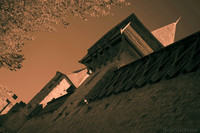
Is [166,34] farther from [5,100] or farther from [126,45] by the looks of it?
[5,100]

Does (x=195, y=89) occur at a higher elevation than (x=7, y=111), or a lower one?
lower

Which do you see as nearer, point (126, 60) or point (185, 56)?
point (185, 56)

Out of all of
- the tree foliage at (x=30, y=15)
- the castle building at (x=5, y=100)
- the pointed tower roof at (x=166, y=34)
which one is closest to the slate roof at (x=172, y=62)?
the tree foliage at (x=30, y=15)

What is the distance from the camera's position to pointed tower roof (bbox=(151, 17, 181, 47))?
647 inches

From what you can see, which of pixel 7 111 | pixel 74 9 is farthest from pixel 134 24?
pixel 7 111

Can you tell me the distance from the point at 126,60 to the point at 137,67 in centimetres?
320

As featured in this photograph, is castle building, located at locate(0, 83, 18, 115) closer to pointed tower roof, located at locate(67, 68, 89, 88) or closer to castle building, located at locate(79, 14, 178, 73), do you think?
pointed tower roof, located at locate(67, 68, 89, 88)

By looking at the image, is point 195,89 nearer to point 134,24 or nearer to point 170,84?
point 170,84

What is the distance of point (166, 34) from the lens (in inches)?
674

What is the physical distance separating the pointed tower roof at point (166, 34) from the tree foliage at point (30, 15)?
788cm

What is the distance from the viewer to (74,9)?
10.5 m

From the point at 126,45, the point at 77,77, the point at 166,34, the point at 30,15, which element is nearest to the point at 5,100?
the point at 77,77

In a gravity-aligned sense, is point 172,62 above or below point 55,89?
below

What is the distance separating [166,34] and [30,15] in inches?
557
